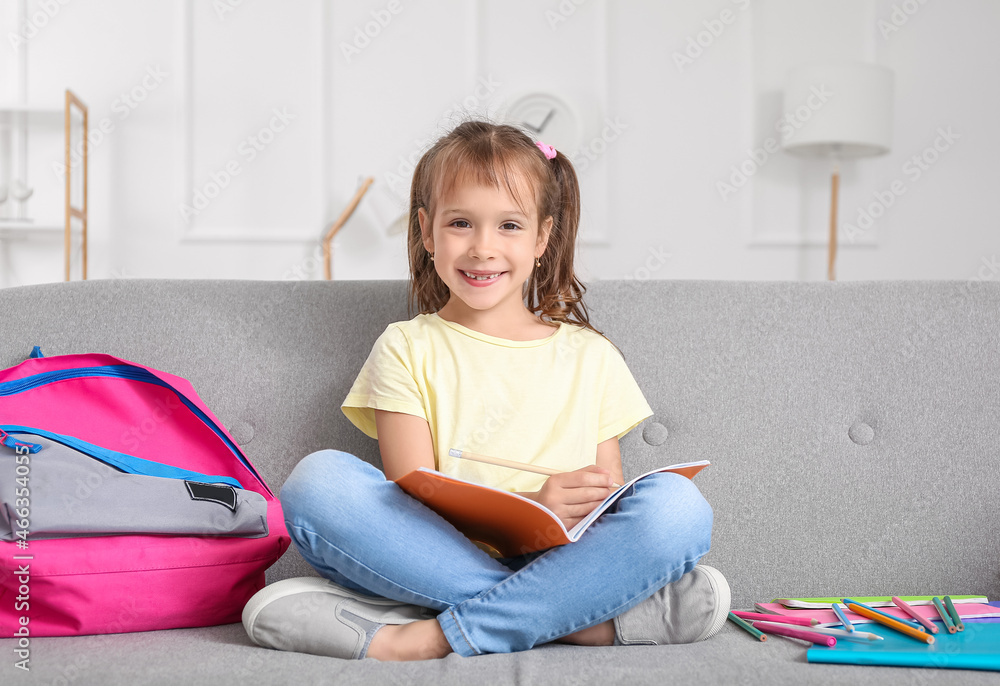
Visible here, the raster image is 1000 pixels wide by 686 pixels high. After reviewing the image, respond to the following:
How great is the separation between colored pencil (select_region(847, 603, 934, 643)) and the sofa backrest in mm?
169

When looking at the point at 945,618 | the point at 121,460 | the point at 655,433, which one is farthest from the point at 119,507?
the point at 945,618

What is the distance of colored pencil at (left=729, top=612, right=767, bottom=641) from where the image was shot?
37.2 inches

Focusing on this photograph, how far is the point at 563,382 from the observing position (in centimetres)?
117

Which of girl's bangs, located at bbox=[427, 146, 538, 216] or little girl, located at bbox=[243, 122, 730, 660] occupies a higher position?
girl's bangs, located at bbox=[427, 146, 538, 216]

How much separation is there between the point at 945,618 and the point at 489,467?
559mm

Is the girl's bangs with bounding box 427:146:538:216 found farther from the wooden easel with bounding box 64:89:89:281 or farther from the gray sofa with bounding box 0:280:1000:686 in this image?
the wooden easel with bounding box 64:89:89:281

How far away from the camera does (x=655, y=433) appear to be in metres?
1.22

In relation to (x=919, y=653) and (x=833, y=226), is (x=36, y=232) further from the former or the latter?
(x=919, y=653)

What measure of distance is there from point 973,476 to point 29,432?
1229 mm

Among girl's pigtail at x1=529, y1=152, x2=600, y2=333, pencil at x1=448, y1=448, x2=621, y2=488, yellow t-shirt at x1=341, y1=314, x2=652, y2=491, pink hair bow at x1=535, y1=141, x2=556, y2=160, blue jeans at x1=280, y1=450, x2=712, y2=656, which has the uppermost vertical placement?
pink hair bow at x1=535, y1=141, x2=556, y2=160

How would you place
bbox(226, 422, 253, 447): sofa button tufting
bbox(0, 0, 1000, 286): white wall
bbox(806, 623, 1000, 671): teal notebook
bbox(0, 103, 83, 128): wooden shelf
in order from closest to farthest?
bbox(806, 623, 1000, 671): teal notebook, bbox(226, 422, 253, 447): sofa button tufting, bbox(0, 103, 83, 128): wooden shelf, bbox(0, 0, 1000, 286): white wall

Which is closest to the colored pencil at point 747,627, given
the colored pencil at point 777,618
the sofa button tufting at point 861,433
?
the colored pencil at point 777,618

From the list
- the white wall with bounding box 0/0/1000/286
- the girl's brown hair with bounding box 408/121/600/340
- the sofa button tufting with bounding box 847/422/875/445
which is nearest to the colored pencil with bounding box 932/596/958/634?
the sofa button tufting with bounding box 847/422/875/445

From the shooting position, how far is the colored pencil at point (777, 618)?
37.7 inches
